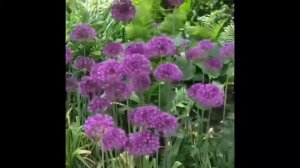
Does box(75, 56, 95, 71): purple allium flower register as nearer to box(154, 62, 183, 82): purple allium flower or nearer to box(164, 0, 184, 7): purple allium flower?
box(154, 62, 183, 82): purple allium flower

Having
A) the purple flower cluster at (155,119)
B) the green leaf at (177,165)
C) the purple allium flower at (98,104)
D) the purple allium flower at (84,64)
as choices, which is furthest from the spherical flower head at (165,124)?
the purple allium flower at (84,64)

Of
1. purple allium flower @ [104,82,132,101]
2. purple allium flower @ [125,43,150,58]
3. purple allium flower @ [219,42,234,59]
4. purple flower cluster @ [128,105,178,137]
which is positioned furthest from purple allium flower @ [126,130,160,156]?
purple allium flower @ [219,42,234,59]

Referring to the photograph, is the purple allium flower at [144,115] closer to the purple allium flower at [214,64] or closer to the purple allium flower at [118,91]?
the purple allium flower at [118,91]

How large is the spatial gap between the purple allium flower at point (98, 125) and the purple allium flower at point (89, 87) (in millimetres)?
98

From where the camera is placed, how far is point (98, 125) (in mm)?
2396

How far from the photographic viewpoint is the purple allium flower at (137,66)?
2.37 metres

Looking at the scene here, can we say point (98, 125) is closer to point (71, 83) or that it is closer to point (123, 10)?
point (71, 83)

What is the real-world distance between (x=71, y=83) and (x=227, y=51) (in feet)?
2.11

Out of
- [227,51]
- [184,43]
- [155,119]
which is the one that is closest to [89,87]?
[155,119]

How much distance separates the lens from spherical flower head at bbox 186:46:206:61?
94.5 inches

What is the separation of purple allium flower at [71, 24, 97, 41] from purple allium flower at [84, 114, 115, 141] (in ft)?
1.09

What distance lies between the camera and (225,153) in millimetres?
2369
